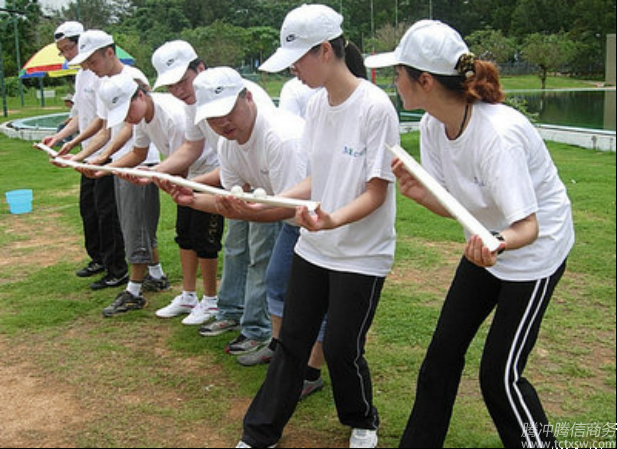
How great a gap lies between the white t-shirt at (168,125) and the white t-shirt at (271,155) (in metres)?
0.89

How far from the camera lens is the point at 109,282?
5070 millimetres

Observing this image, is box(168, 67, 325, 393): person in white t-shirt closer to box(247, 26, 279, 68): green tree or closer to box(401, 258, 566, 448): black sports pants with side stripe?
box(401, 258, 566, 448): black sports pants with side stripe

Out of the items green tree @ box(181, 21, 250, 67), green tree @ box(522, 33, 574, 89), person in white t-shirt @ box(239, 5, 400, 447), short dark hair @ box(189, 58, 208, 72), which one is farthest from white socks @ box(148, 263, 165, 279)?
→ green tree @ box(181, 21, 250, 67)

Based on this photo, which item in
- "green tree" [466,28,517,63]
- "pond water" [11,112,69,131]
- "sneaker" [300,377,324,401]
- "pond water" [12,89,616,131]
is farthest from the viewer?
"pond water" [11,112,69,131]

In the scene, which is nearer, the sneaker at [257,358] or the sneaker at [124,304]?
the sneaker at [257,358]

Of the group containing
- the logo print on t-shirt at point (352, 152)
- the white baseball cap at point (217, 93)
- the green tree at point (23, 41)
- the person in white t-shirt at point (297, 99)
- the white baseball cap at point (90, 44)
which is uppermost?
the green tree at point (23, 41)

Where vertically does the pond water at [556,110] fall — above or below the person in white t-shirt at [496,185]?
below

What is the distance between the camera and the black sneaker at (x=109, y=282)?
505 centimetres

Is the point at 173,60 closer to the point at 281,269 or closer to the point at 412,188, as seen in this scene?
the point at 281,269

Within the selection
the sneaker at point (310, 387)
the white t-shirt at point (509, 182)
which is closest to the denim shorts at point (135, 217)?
the sneaker at point (310, 387)

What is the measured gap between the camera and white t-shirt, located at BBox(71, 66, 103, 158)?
511 cm

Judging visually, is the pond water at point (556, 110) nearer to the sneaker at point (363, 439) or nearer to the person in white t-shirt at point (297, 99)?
the person in white t-shirt at point (297, 99)

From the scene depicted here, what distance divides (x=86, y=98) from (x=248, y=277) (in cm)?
232

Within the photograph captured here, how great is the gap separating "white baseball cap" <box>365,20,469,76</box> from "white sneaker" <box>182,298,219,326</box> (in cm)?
240
